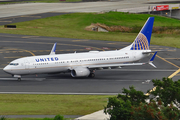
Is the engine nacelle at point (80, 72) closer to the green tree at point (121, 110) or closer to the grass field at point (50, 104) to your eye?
the grass field at point (50, 104)

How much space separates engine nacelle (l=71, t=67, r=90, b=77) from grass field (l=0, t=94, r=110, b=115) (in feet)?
34.4

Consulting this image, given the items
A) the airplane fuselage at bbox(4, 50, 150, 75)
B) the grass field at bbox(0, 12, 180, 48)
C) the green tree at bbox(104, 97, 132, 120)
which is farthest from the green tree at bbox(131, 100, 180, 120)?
the grass field at bbox(0, 12, 180, 48)

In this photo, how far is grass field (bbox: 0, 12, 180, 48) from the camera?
96125mm

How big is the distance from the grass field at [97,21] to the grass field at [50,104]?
5228 centimetres

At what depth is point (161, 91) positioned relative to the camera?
94.1 ft

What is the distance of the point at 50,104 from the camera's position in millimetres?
38312

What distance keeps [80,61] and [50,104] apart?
57.9ft

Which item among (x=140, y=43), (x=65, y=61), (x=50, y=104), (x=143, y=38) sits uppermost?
(x=143, y=38)

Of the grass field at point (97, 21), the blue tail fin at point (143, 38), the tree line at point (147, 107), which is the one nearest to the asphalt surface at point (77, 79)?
the blue tail fin at point (143, 38)

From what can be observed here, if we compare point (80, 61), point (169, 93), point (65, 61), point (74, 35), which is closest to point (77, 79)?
point (80, 61)

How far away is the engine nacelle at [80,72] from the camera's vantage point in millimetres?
53781

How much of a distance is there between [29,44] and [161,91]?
60.4m

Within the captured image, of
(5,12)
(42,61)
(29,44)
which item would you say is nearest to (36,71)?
(42,61)

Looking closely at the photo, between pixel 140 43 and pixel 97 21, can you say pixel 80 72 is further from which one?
pixel 97 21
